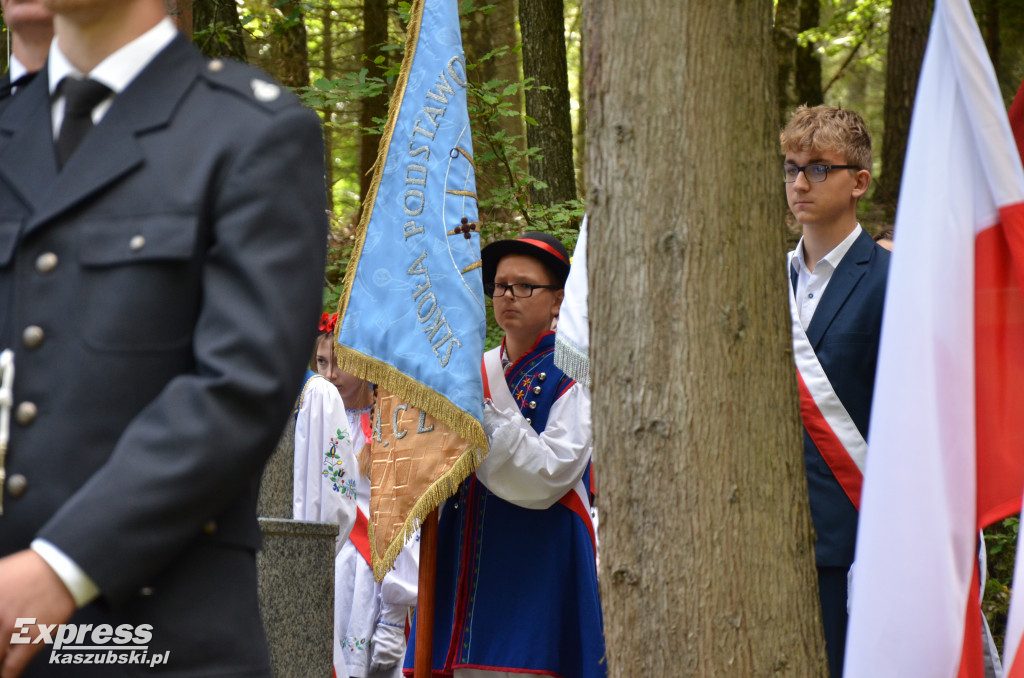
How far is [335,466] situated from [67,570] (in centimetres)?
459

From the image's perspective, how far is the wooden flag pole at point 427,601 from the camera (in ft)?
14.7

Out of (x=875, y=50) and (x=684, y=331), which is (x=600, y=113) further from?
(x=875, y=50)

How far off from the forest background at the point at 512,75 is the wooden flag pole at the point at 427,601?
345 centimetres

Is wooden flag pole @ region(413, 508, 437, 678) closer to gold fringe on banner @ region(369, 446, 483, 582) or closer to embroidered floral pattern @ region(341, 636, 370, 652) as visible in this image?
gold fringe on banner @ region(369, 446, 483, 582)

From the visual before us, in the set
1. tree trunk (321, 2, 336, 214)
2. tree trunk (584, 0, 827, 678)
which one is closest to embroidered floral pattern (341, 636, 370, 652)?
tree trunk (584, 0, 827, 678)

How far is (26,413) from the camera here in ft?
5.49

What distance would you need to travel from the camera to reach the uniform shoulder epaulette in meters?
1.78

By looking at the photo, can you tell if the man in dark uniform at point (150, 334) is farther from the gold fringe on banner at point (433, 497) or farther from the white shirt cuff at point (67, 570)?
the gold fringe on banner at point (433, 497)

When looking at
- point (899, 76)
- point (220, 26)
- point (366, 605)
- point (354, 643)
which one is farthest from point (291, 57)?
point (354, 643)

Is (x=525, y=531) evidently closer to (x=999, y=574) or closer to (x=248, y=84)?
(x=248, y=84)

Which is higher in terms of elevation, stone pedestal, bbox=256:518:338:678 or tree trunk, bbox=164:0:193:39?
tree trunk, bbox=164:0:193:39

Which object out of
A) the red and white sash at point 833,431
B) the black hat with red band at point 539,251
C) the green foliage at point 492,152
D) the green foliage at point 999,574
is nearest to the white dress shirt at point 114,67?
the red and white sash at point 833,431

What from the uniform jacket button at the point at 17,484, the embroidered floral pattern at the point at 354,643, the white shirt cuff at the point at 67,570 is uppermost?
the uniform jacket button at the point at 17,484

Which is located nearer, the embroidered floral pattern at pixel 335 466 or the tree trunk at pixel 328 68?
the embroidered floral pattern at pixel 335 466
